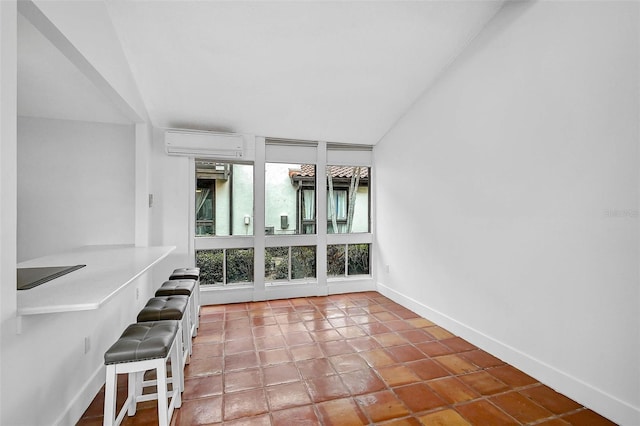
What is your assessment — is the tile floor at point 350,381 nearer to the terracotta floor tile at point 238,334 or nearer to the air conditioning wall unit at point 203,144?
the terracotta floor tile at point 238,334

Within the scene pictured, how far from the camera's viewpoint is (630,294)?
198cm

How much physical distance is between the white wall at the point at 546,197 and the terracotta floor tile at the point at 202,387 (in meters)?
2.47

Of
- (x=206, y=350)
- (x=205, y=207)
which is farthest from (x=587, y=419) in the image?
(x=205, y=207)

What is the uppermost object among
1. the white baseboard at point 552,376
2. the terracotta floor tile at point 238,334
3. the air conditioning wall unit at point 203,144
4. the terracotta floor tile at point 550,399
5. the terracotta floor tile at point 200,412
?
the air conditioning wall unit at point 203,144

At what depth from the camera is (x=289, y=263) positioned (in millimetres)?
5012

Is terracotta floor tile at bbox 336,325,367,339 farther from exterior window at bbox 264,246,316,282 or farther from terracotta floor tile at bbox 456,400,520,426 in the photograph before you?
exterior window at bbox 264,246,316,282

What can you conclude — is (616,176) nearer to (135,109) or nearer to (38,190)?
(135,109)

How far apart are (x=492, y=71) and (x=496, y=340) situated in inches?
98.4

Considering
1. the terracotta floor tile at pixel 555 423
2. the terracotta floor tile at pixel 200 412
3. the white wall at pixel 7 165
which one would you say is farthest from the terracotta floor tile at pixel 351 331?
the white wall at pixel 7 165

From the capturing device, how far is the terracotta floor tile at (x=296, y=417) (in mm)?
2051

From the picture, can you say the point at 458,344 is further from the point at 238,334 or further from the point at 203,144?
the point at 203,144

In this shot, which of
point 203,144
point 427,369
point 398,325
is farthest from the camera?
point 203,144

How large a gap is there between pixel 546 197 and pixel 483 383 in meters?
1.55

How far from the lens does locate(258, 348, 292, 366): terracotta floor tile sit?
288 centimetres
